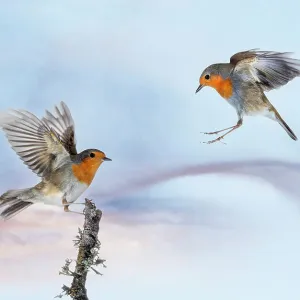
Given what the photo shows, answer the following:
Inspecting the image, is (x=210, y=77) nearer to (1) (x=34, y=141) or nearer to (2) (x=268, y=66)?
(2) (x=268, y=66)

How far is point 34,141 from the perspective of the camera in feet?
14.9

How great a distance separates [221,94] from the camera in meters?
4.39

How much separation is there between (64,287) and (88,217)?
0.43 meters

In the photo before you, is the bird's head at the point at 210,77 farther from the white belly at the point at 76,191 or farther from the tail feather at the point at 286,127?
the white belly at the point at 76,191

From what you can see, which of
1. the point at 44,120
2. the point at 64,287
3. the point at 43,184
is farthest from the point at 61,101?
the point at 64,287

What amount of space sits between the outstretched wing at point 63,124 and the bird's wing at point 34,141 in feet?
0.31

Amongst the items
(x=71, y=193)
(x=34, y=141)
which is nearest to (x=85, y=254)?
(x=71, y=193)

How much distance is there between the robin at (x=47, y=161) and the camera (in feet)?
14.3

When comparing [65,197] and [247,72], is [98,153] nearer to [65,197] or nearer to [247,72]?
[65,197]

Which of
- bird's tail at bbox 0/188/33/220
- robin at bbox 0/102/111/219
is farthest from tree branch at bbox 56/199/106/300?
bird's tail at bbox 0/188/33/220

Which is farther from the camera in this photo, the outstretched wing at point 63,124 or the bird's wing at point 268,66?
the outstretched wing at point 63,124

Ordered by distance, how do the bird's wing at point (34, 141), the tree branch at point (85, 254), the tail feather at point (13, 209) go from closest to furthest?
the tree branch at point (85, 254)
the bird's wing at point (34, 141)
the tail feather at point (13, 209)

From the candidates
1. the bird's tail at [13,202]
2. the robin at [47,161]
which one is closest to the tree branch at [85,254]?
the robin at [47,161]

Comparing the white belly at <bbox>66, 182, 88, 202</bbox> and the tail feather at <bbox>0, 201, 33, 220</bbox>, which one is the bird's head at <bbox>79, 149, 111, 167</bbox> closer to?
the white belly at <bbox>66, 182, 88, 202</bbox>
